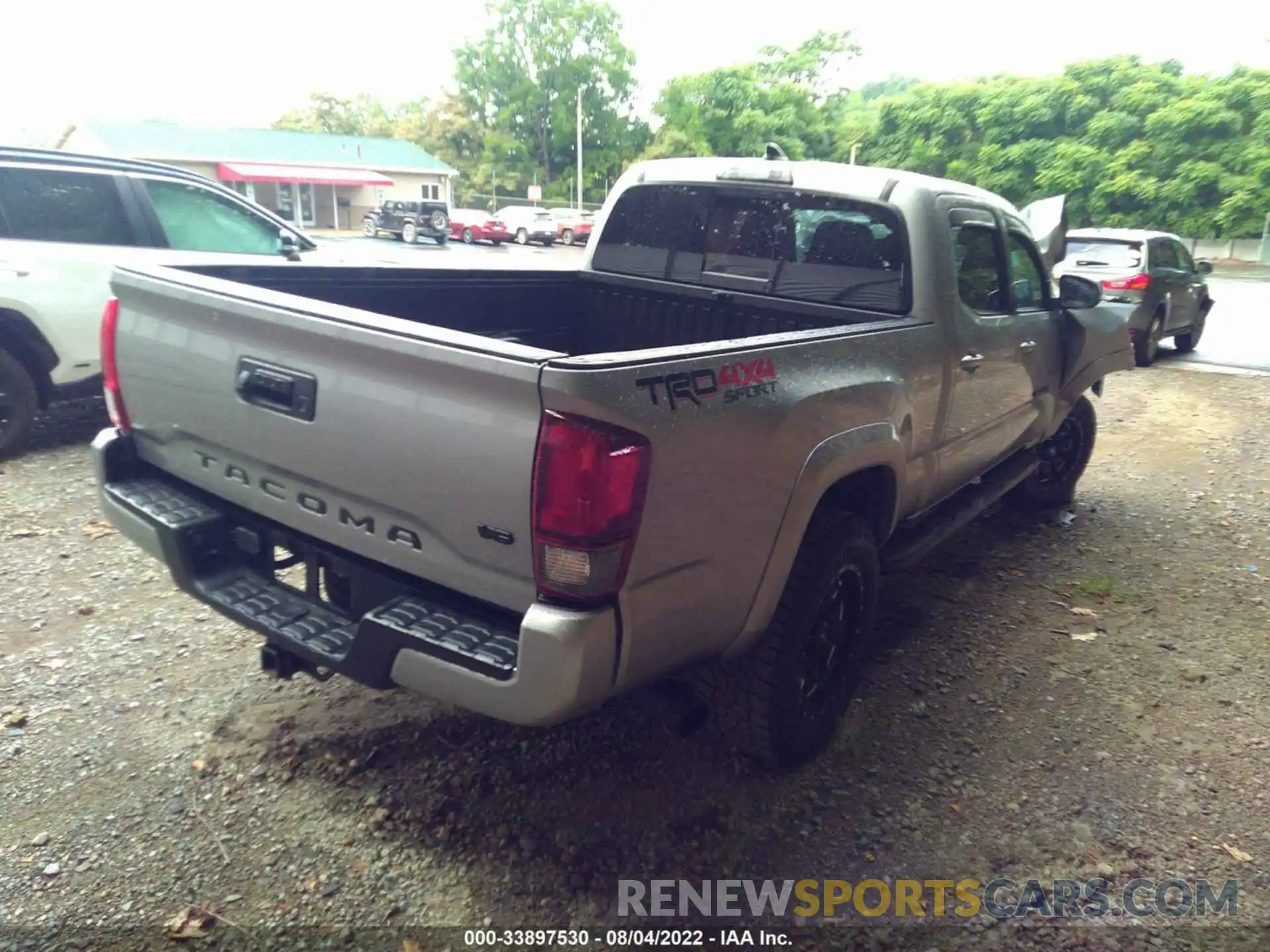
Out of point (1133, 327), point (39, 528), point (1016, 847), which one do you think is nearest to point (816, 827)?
point (1016, 847)

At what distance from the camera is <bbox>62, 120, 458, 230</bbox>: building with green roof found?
1519 inches

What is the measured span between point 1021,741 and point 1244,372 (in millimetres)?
10429

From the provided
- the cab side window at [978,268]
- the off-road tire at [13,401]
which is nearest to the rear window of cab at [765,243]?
the cab side window at [978,268]

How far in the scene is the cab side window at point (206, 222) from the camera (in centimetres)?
653

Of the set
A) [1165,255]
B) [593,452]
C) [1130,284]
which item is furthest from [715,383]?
[1165,255]

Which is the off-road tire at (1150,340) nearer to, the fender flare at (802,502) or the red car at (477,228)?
the fender flare at (802,502)

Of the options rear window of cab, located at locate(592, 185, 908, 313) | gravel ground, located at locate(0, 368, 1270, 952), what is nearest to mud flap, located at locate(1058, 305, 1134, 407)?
gravel ground, located at locate(0, 368, 1270, 952)

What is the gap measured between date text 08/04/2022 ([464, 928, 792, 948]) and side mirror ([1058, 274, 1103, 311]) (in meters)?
3.87

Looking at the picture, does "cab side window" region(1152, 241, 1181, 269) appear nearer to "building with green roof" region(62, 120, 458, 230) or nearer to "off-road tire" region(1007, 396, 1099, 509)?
"off-road tire" region(1007, 396, 1099, 509)

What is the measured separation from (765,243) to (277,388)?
91.4 inches

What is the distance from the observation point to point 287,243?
709 cm

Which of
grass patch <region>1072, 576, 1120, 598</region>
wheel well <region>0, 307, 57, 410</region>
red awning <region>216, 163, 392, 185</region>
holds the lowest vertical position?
grass patch <region>1072, 576, 1120, 598</region>

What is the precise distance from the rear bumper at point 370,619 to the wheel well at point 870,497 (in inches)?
50.6

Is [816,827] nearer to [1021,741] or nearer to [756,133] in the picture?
[1021,741]
